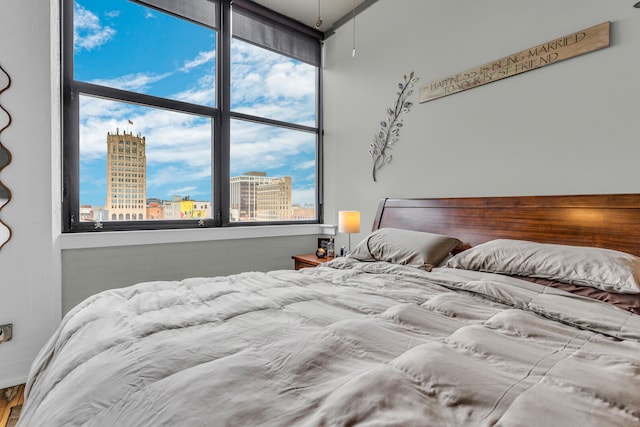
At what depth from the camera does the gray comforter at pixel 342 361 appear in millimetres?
613

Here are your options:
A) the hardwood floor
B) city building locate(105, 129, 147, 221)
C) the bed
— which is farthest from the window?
the bed

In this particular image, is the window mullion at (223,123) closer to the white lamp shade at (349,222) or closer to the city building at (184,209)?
the city building at (184,209)

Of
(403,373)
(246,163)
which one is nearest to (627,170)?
(403,373)

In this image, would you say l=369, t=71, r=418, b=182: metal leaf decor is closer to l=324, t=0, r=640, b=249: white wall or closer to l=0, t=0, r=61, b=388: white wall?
l=324, t=0, r=640, b=249: white wall

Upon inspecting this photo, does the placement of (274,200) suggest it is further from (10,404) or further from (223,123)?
(10,404)

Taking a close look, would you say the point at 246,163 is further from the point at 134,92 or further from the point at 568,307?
the point at 568,307

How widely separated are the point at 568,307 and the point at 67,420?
1.52 m

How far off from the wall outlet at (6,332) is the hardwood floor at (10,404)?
297 mm

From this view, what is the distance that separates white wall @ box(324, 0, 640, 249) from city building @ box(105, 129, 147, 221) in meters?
1.91

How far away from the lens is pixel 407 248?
2.12 metres

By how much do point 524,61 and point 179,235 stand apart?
283 centimetres

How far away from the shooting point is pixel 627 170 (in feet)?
5.62

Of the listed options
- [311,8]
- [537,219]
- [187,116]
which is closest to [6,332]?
[187,116]

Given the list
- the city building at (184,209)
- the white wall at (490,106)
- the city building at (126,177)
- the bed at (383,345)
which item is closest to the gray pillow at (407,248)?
the bed at (383,345)
